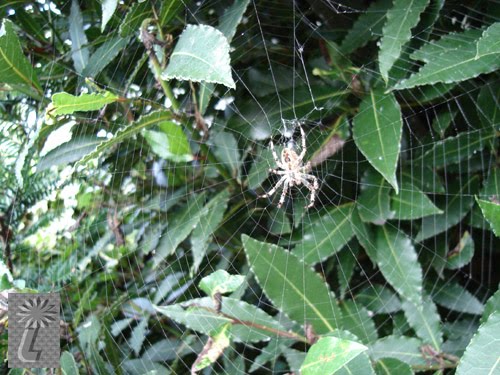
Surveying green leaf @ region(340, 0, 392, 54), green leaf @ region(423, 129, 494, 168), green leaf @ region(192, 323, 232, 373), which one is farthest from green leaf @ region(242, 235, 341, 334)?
green leaf @ region(340, 0, 392, 54)

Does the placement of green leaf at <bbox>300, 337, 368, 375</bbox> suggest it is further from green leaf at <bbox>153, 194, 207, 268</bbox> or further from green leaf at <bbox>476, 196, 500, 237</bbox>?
green leaf at <bbox>153, 194, 207, 268</bbox>

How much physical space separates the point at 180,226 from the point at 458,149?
84 centimetres

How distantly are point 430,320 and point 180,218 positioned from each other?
30.8 inches

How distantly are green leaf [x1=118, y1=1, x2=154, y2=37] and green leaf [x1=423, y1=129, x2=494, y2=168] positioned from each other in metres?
0.88

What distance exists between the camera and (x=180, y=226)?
1.62 m

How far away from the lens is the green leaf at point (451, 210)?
166 centimetres

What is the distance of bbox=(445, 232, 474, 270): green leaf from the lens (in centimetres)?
165

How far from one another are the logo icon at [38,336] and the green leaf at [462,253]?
3.73 ft

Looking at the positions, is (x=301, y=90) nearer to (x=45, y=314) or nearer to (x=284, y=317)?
(x=284, y=317)

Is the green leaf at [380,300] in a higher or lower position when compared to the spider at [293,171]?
lower

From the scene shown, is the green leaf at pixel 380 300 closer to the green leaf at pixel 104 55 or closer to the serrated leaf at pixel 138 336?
the serrated leaf at pixel 138 336

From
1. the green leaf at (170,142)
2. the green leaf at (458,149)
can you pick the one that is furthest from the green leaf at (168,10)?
the green leaf at (458,149)

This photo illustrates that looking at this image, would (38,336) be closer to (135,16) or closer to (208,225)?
(208,225)

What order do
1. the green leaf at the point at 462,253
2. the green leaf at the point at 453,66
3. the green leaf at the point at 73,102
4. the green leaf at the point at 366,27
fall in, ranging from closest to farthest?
1. the green leaf at the point at 73,102
2. the green leaf at the point at 453,66
3. the green leaf at the point at 366,27
4. the green leaf at the point at 462,253
